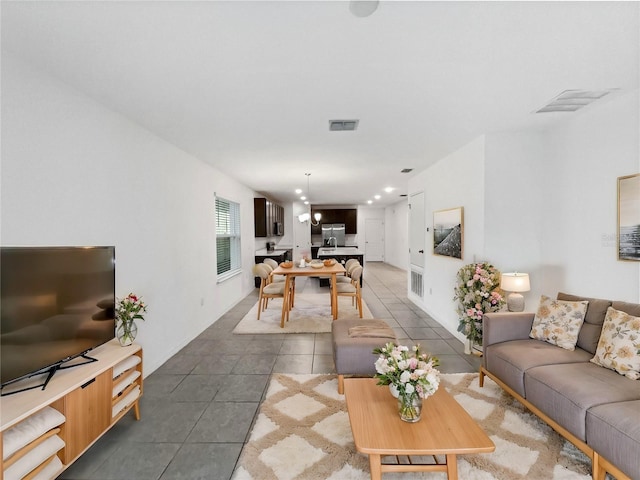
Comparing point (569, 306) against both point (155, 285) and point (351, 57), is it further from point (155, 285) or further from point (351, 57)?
point (155, 285)

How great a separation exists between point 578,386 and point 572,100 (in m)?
2.28

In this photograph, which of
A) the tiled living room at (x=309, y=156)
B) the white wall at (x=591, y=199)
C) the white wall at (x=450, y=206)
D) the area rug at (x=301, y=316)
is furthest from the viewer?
the area rug at (x=301, y=316)

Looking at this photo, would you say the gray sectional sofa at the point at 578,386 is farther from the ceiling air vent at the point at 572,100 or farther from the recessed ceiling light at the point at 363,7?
the recessed ceiling light at the point at 363,7

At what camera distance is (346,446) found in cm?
191

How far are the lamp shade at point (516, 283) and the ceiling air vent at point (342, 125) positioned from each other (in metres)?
2.23

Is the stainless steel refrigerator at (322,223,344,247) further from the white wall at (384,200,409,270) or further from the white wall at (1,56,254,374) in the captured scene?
the white wall at (1,56,254,374)

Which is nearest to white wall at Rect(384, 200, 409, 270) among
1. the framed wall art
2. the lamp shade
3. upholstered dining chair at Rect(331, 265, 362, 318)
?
the framed wall art

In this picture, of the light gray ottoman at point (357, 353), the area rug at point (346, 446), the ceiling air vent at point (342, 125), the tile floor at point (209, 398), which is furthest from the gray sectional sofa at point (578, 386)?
the ceiling air vent at point (342, 125)

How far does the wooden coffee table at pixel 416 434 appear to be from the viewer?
1409 mm

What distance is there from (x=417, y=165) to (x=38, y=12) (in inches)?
176

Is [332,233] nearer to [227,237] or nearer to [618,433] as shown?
[227,237]

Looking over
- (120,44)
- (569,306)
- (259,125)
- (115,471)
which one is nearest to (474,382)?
(569,306)

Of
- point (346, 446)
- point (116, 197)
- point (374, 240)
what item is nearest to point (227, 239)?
point (116, 197)

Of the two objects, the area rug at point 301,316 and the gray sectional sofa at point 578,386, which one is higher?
the gray sectional sofa at point 578,386
